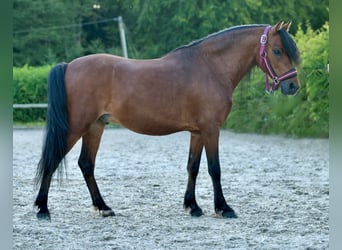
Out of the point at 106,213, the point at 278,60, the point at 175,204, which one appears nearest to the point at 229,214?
the point at 175,204

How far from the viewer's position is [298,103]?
402 inches

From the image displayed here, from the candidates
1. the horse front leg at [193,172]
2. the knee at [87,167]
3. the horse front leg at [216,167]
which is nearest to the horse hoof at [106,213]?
the knee at [87,167]

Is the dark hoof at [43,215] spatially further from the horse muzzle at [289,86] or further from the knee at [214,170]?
the horse muzzle at [289,86]

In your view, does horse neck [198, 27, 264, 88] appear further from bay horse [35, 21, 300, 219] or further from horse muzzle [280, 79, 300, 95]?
horse muzzle [280, 79, 300, 95]

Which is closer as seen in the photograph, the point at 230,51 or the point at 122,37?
the point at 230,51

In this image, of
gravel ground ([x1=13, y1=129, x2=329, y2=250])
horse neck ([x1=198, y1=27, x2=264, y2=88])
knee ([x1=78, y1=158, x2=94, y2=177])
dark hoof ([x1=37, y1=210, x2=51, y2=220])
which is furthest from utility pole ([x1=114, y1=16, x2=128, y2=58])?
dark hoof ([x1=37, y1=210, x2=51, y2=220])

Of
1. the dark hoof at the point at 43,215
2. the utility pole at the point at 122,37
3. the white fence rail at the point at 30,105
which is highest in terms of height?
the utility pole at the point at 122,37

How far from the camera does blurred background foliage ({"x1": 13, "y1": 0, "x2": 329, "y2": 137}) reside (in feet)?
32.6

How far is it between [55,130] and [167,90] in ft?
2.66

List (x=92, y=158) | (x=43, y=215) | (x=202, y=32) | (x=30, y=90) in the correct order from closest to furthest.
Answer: (x=43, y=215) < (x=92, y=158) < (x=202, y=32) < (x=30, y=90)

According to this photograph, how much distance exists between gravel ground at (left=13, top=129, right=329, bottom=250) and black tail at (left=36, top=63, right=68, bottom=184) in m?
0.38

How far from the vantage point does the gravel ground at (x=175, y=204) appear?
3.13m

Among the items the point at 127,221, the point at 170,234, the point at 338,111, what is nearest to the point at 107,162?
the point at 127,221

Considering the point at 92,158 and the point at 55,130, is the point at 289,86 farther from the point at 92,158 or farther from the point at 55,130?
the point at 55,130
